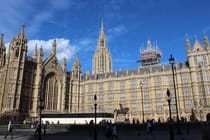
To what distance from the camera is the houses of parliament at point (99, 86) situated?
57625 mm

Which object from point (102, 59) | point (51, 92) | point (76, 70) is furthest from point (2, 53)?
point (102, 59)

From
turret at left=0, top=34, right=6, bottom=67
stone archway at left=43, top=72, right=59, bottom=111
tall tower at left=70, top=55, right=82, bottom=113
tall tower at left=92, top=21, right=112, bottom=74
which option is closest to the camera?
turret at left=0, top=34, right=6, bottom=67

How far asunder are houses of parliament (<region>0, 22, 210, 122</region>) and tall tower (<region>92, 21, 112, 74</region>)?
2801 cm

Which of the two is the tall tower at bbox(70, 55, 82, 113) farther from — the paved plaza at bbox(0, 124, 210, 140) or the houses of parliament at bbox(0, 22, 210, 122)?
the paved plaza at bbox(0, 124, 210, 140)

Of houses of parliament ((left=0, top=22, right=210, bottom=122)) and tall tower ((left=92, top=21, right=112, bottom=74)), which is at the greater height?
tall tower ((left=92, top=21, right=112, bottom=74))

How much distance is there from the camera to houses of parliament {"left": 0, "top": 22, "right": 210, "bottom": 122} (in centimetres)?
5762

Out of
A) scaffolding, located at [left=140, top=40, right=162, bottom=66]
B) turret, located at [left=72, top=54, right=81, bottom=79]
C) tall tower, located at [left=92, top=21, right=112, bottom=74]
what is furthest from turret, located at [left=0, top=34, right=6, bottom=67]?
scaffolding, located at [left=140, top=40, right=162, bottom=66]

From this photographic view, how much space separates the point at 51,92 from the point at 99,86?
57.7 feet

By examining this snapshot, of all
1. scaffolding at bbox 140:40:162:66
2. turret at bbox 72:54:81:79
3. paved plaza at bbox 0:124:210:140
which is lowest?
paved plaza at bbox 0:124:210:140

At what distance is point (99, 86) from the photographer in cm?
7681

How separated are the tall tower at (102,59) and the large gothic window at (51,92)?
39716 millimetres

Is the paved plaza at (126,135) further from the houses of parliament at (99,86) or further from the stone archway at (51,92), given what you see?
the stone archway at (51,92)

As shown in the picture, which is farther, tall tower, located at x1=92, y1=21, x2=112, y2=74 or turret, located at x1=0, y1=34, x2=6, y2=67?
tall tower, located at x1=92, y1=21, x2=112, y2=74

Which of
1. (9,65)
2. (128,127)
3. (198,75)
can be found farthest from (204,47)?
(9,65)
